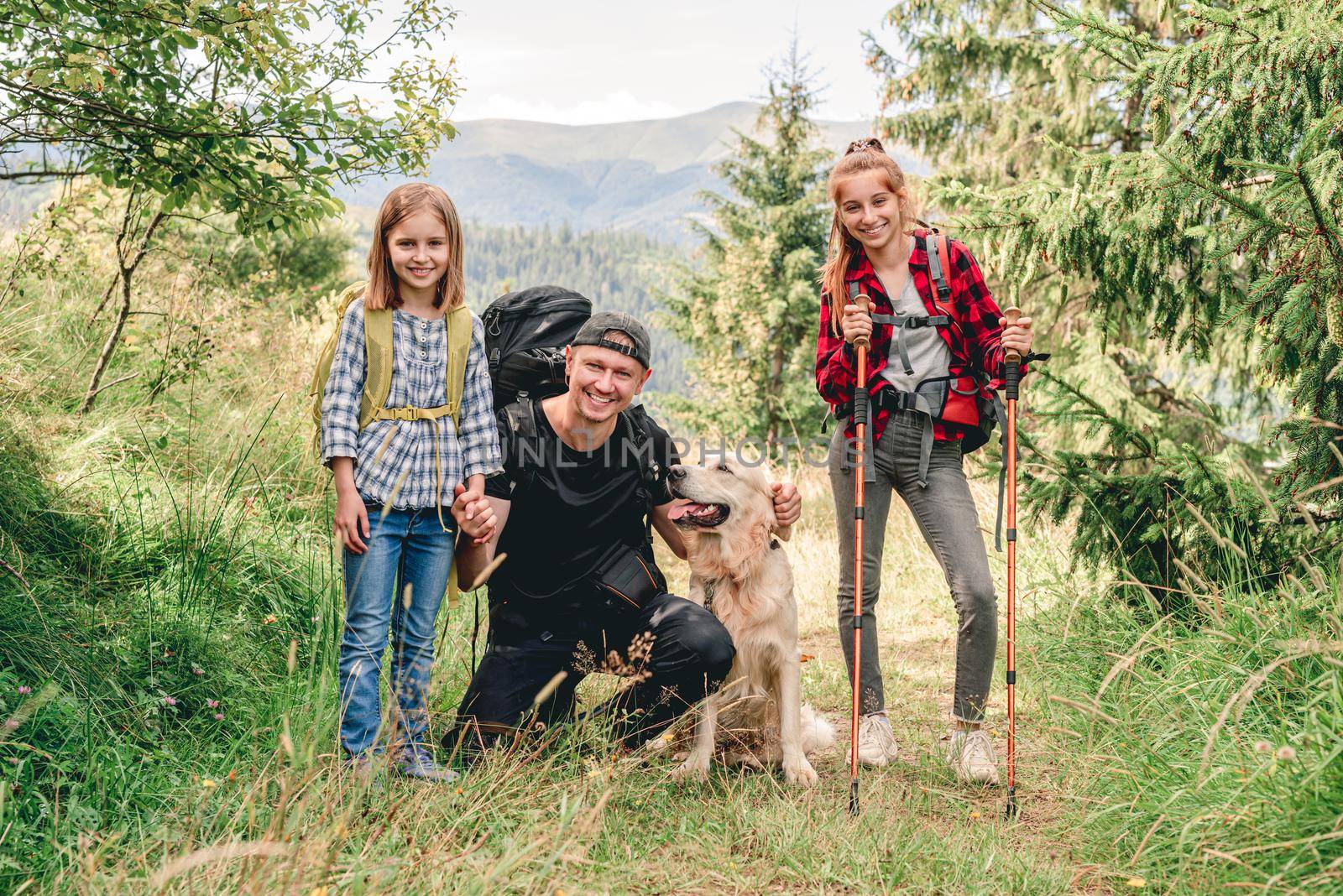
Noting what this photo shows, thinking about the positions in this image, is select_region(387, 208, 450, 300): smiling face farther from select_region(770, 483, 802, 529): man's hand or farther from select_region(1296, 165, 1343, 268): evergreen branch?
select_region(1296, 165, 1343, 268): evergreen branch

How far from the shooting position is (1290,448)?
3.94 meters

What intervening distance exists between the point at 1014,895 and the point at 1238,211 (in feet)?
8.60

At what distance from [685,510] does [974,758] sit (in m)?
1.47

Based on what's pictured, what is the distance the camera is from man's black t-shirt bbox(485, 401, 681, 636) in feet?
11.7

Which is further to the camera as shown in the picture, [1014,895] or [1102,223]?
[1102,223]

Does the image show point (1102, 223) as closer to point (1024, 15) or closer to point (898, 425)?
point (898, 425)

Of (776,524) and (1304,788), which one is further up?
(776,524)

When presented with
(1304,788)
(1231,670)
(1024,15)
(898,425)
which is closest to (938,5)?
(1024,15)

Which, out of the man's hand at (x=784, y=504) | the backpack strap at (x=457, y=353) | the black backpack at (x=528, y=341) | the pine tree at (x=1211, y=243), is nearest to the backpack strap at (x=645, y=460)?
the black backpack at (x=528, y=341)

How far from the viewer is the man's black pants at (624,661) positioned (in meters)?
3.51

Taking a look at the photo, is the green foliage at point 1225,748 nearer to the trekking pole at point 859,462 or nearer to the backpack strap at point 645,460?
the trekking pole at point 859,462

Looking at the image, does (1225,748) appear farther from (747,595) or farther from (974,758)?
(747,595)

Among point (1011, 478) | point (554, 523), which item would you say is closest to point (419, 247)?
point (554, 523)

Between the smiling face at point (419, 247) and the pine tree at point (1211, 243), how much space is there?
244cm
